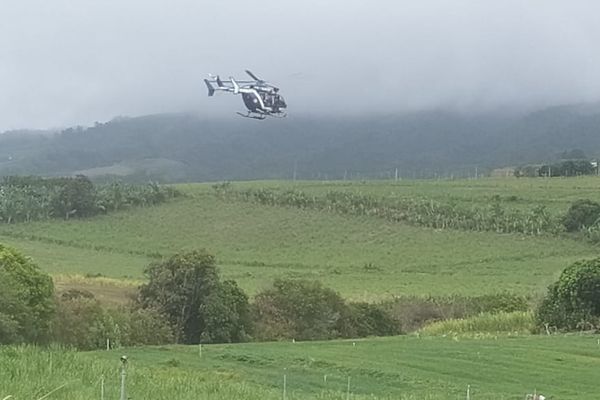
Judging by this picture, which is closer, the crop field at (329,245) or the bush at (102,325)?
the bush at (102,325)

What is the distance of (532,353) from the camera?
119 feet

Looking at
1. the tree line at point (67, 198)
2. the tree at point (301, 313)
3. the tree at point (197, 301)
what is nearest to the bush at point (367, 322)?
the tree at point (301, 313)

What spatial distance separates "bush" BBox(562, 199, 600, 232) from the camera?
99.6 meters

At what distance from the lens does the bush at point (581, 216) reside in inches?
3922

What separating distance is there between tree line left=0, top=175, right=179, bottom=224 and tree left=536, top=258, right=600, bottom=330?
77817 mm

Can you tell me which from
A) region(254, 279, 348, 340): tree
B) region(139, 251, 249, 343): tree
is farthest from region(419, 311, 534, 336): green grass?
region(139, 251, 249, 343): tree

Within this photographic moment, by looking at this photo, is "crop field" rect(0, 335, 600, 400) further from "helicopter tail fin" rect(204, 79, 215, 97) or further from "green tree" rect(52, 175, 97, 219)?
"green tree" rect(52, 175, 97, 219)

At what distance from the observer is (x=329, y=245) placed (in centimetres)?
10244

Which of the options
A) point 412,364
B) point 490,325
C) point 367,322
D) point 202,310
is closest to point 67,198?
point 367,322

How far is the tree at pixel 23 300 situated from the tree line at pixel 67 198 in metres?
73.8

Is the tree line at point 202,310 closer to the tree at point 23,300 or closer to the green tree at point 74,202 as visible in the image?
the tree at point 23,300

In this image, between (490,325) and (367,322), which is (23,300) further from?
(490,325)

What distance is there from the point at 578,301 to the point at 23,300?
2568cm

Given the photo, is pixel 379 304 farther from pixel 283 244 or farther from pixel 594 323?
pixel 283 244
